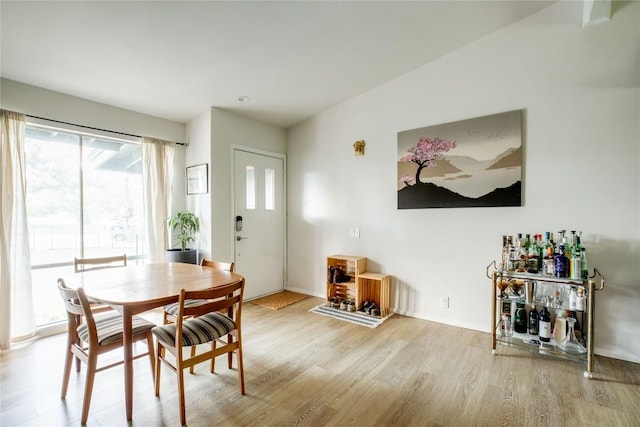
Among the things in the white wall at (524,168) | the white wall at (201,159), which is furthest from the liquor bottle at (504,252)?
the white wall at (201,159)

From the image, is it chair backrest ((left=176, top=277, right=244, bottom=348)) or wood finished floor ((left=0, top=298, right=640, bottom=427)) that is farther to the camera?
wood finished floor ((left=0, top=298, right=640, bottom=427))

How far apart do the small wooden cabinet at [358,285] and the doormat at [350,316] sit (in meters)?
0.11

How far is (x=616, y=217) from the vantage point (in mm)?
2525

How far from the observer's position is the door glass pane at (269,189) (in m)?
4.48

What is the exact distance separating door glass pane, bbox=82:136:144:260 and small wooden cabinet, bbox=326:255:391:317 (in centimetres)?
246

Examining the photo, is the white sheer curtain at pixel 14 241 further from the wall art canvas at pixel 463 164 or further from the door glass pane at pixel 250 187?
the wall art canvas at pixel 463 164

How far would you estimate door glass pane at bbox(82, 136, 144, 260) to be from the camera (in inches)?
133

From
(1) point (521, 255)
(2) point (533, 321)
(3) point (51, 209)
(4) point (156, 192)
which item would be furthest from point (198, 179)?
(2) point (533, 321)

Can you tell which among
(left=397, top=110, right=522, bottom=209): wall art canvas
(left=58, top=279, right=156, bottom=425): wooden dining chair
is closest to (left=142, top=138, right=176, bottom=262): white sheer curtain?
(left=58, top=279, right=156, bottom=425): wooden dining chair

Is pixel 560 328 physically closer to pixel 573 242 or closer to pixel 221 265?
pixel 573 242

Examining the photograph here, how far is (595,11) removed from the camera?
2430mm

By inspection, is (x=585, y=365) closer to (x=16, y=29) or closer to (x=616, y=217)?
(x=616, y=217)

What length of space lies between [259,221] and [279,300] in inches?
44.8

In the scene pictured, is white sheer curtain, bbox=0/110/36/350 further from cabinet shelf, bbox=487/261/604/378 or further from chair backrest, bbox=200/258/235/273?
A: cabinet shelf, bbox=487/261/604/378
